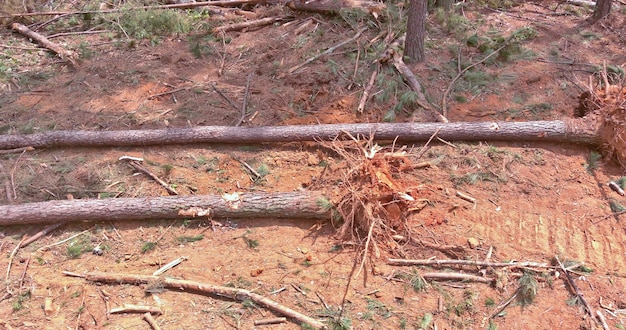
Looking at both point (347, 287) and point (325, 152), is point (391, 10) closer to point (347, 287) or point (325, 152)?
point (325, 152)

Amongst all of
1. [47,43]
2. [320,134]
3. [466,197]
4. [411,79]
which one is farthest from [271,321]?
[47,43]

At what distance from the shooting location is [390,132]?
5246 mm

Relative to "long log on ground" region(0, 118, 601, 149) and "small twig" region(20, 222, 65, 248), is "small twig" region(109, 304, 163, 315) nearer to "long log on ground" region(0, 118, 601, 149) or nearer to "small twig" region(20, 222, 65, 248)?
"small twig" region(20, 222, 65, 248)

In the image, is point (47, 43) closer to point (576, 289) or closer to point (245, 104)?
point (245, 104)

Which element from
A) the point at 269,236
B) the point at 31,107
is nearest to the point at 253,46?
the point at 31,107

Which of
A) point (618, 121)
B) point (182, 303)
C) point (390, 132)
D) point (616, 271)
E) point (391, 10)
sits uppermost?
point (391, 10)

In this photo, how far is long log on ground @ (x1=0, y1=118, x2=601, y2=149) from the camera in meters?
5.09

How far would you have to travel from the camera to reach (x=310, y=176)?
5051 mm

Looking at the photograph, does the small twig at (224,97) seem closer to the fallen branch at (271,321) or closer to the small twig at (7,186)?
the small twig at (7,186)

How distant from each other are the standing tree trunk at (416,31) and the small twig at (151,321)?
4837 mm

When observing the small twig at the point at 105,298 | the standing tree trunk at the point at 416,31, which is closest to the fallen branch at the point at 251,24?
the standing tree trunk at the point at 416,31

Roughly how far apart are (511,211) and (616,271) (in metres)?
1.00

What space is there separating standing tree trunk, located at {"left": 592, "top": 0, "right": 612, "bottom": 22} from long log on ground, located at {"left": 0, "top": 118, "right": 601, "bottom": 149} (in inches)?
119

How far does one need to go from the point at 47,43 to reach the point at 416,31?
6.18 meters
